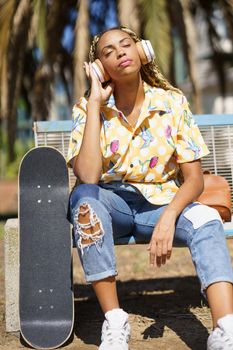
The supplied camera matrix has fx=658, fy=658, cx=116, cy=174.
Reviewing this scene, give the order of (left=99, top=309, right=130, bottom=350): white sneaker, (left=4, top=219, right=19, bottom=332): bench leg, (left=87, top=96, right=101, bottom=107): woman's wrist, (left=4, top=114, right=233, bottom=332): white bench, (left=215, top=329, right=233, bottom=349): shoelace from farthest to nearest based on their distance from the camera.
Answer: (left=4, top=114, right=233, bottom=332): white bench → (left=4, top=219, right=19, bottom=332): bench leg → (left=87, top=96, right=101, bottom=107): woman's wrist → (left=99, top=309, right=130, bottom=350): white sneaker → (left=215, top=329, right=233, bottom=349): shoelace

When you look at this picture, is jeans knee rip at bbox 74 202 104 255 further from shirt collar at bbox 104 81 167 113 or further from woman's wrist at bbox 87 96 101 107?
shirt collar at bbox 104 81 167 113

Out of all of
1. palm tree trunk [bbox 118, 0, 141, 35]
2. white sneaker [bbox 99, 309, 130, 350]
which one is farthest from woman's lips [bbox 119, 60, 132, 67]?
palm tree trunk [bbox 118, 0, 141, 35]

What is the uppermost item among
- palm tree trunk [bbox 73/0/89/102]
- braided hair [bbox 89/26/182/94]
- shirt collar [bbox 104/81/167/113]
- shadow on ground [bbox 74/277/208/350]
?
palm tree trunk [bbox 73/0/89/102]

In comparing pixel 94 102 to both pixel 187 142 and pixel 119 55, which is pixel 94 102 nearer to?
pixel 119 55

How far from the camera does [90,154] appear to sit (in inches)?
120

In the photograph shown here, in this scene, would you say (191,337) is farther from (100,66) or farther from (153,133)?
(100,66)

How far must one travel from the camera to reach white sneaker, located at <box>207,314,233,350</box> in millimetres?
2588

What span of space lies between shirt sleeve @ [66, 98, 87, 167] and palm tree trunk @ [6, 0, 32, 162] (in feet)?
20.1

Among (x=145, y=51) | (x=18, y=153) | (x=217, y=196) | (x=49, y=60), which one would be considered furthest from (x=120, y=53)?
(x=18, y=153)

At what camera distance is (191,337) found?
326 centimetres

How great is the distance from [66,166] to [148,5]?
5.05m

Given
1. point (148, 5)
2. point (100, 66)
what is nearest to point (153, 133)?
point (100, 66)

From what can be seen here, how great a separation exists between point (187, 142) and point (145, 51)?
50 cm

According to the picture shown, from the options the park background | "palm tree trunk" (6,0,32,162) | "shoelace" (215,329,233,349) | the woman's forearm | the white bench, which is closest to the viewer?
"shoelace" (215,329,233,349)
